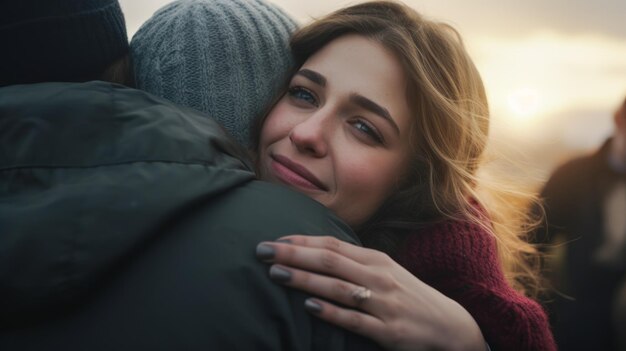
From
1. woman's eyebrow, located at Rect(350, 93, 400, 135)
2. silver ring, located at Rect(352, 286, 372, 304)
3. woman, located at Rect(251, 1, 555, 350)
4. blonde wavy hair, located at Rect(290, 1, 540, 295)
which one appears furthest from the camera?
blonde wavy hair, located at Rect(290, 1, 540, 295)

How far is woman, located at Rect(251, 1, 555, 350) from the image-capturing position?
133cm

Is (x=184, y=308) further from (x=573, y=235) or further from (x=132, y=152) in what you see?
(x=573, y=235)

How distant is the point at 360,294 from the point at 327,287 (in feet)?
0.31

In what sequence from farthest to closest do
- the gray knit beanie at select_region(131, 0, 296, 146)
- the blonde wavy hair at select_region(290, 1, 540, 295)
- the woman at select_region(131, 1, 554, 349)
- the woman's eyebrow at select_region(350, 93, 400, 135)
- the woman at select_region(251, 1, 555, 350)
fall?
1. the blonde wavy hair at select_region(290, 1, 540, 295)
2. the woman's eyebrow at select_region(350, 93, 400, 135)
3. the gray knit beanie at select_region(131, 0, 296, 146)
4. the woman at select_region(251, 1, 555, 350)
5. the woman at select_region(131, 1, 554, 349)

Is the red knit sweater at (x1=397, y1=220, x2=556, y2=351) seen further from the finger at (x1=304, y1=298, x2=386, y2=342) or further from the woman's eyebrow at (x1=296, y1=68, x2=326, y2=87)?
the woman's eyebrow at (x1=296, y1=68, x2=326, y2=87)

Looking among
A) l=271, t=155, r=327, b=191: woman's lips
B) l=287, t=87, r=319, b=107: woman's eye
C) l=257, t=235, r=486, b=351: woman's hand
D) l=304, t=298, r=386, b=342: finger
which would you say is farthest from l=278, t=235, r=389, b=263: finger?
l=287, t=87, r=319, b=107: woman's eye

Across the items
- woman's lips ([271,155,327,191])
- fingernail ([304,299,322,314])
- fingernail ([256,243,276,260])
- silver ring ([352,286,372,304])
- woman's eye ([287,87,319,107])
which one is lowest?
woman's lips ([271,155,327,191])

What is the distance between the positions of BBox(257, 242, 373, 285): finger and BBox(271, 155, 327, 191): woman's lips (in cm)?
44

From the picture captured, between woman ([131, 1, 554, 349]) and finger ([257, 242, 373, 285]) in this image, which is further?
woman ([131, 1, 554, 349])

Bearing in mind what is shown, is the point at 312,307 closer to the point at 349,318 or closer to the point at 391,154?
the point at 349,318

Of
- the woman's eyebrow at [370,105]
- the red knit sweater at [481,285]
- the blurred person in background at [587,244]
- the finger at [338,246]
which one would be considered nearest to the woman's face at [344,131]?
the woman's eyebrow at [370,105]

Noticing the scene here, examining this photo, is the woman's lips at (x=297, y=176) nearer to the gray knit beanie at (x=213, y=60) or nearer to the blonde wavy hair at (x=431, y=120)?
the gray knit beanie at (x=213, y=60)

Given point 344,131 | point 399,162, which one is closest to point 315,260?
point 344,131

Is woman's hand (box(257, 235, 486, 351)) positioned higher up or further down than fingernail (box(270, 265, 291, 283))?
further down
